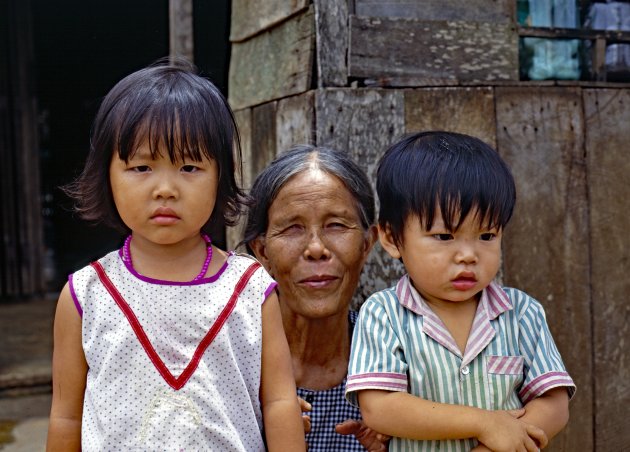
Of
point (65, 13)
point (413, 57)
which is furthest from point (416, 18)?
point (65, 13)

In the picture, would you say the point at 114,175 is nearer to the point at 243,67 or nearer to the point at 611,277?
the point at 243,67

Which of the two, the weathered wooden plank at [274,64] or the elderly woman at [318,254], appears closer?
the elderly woman at [318,254]

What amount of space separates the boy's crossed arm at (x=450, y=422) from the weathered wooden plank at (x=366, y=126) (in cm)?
94

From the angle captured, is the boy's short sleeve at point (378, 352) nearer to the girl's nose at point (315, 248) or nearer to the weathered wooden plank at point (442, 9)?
the girl's nose at point (315, 248)

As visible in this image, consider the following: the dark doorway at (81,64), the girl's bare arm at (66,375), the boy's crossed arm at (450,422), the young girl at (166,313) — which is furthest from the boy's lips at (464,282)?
the dark doorway at (81,64)

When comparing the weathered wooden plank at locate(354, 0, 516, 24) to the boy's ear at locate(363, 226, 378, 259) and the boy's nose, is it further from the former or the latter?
the boy's nose

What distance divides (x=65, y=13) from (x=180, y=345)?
5.88m

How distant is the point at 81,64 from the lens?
7168 millimetres

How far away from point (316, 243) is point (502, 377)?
75 centimetres

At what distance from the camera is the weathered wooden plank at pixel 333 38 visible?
108 inches

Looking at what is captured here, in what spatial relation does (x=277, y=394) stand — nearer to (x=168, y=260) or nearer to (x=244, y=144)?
(x=168, y=260)

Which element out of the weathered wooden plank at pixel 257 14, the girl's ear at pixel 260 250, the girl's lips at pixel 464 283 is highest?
the weathered wooden plank at pixel 257 14

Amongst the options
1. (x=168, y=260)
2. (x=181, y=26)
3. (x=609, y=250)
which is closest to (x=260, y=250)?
(x=168, y=260)

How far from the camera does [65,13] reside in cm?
688
